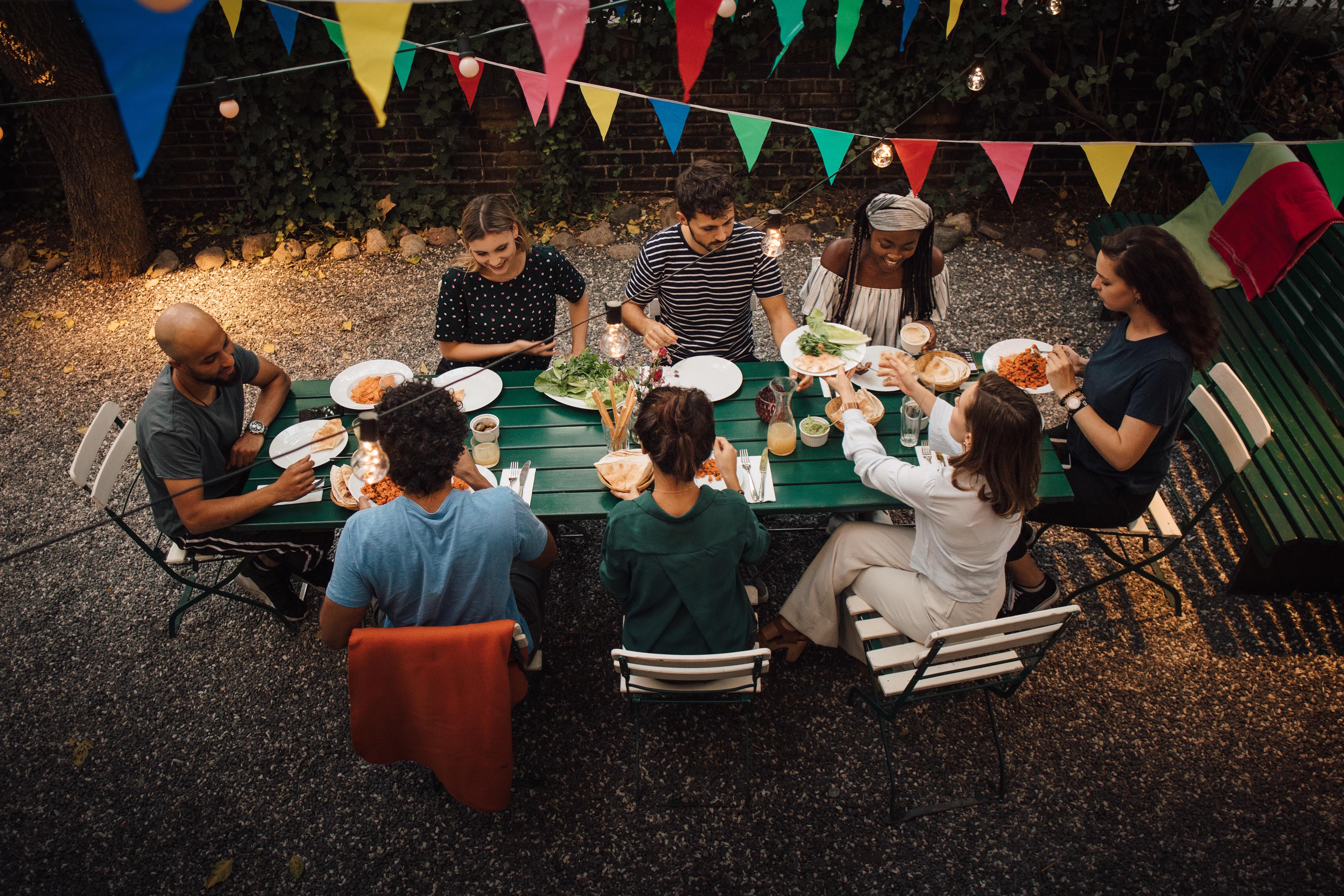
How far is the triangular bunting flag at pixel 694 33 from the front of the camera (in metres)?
2.61

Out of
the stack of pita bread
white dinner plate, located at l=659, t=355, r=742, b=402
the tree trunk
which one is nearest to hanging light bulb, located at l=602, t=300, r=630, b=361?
white dinner plate, located at l=659, t=355, r=742, b=402

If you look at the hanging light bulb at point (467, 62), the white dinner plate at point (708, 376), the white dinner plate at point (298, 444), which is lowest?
the white dinner plate at point (298, 444)

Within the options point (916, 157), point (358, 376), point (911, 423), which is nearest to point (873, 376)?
point (911, 423)

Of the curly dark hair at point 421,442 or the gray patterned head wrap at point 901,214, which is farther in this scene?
the gray patterned head wrap at point 901,214

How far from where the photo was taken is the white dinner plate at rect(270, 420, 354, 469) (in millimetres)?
3195

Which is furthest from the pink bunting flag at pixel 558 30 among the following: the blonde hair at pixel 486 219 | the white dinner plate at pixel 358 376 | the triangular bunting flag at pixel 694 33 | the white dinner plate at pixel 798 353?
the white dinner plate at pixel 358 376

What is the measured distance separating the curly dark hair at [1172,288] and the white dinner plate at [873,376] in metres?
1.02

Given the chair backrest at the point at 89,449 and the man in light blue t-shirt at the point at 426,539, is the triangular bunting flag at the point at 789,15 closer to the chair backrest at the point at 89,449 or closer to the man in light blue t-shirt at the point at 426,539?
the man in light blue t-shirt at the point at 426,539

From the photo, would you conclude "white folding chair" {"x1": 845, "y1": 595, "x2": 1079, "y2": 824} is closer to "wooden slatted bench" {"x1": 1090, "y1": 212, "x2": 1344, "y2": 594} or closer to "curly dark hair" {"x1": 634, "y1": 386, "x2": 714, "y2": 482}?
"curly dark hair" {"x1": 634, "y1": 386, "x2": 714, "y2": 482}

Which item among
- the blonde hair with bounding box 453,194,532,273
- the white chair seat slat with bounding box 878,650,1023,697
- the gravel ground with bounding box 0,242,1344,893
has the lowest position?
the gravel ground with bounding box 0,242,1344,893

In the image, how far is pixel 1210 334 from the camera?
3.02 m

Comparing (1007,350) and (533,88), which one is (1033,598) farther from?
(533,88)

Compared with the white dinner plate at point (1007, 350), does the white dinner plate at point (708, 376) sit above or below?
below

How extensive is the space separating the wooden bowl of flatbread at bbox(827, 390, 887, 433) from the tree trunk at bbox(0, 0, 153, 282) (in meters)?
5.31
